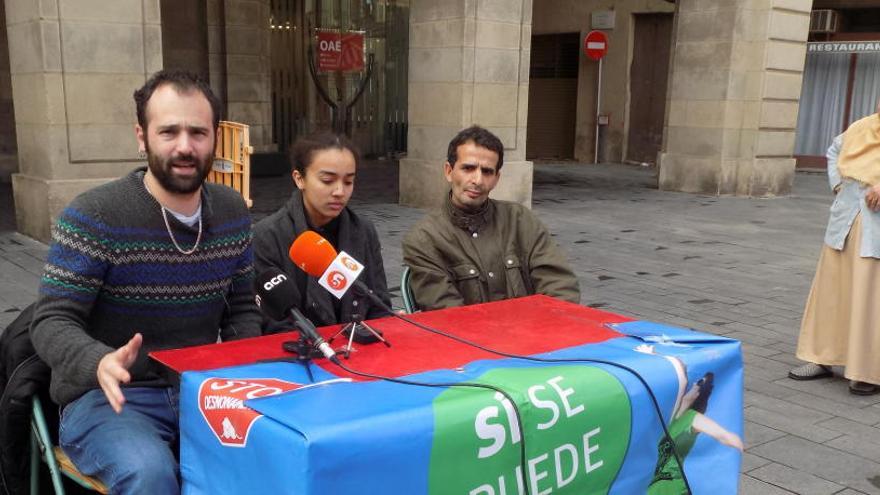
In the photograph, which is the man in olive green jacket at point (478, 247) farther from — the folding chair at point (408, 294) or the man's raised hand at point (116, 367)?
the man's raised hand at point (116, 367)

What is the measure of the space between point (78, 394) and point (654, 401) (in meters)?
1.57

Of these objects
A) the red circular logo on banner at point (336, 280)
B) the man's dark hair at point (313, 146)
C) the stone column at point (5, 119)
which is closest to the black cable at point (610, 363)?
the red circular logo on banner at point (336, 280)

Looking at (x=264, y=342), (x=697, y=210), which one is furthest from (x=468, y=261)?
(x=697, y=210)

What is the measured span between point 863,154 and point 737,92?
9.24m

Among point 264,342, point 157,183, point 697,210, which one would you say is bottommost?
point 697,210

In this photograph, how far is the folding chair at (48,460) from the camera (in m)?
2.23

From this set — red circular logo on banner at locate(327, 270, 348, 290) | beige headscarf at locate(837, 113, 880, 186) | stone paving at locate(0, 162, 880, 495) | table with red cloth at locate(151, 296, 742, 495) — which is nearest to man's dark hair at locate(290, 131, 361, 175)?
table with red cloth at locate(151, 296, 742, 495)

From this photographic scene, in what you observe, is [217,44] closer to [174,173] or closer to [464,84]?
[464,84]

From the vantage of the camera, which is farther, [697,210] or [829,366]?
[697,210]

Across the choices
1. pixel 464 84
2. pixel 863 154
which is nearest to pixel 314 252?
pixel 863 154

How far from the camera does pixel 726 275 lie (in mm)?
7719

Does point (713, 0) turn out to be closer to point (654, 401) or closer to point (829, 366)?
point (829, 366)

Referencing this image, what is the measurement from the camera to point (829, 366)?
16.3 feet

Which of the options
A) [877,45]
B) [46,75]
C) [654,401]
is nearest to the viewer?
[654,401]
